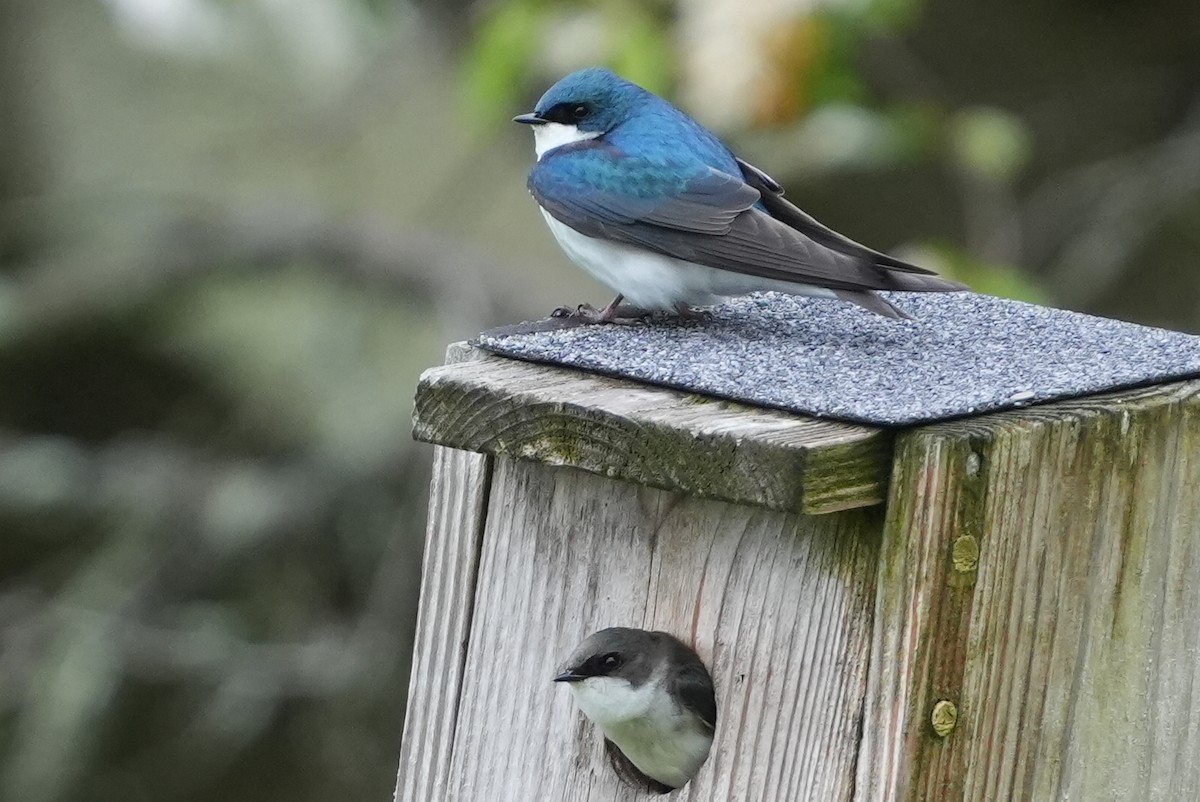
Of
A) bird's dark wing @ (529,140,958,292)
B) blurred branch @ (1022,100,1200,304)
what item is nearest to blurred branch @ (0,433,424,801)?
blurred branch @ (1022,100,1200,304)

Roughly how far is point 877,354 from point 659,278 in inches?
14.7

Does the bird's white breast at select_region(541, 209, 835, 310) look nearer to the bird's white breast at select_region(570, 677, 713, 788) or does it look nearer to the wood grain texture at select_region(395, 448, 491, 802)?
the wood grain texture at select_region(395, 448, 491, 802)

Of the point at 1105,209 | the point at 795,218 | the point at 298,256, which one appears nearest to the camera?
the point at 795,218

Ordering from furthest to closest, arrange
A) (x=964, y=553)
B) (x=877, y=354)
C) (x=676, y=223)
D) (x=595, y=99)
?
(x=595, y=99) < (x=676, y=223) < (x=877, y=354) < (x=964, y=553)

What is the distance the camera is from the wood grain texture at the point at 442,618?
85.7 inches

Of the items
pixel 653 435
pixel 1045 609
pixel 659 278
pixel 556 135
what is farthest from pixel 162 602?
pixel 1045 609

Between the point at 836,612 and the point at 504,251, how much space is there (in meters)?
3.44

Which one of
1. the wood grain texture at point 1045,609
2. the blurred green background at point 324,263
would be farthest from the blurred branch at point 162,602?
the wood grain texture at point 1045,609

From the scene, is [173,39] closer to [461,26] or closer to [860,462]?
[461,26]

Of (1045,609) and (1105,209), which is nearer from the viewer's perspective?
(1045,609)

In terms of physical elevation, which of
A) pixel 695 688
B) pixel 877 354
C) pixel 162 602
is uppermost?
pixel 877 354

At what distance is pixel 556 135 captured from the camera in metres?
2.69

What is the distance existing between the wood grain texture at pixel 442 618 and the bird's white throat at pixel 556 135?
67 centimetres

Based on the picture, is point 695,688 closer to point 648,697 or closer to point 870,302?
point 648,697
